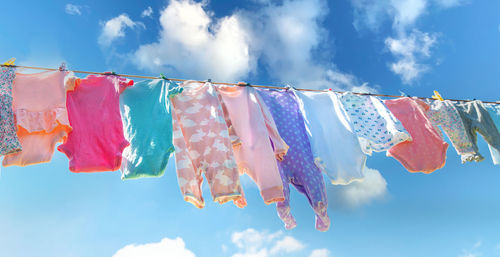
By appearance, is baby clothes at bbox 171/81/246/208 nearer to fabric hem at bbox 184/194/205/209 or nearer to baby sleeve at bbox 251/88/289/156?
fabric hem at bbox 184/194/205/209

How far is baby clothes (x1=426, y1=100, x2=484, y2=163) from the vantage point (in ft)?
14.5

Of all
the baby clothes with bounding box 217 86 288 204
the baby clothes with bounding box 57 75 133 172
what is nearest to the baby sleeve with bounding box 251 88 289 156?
the baby clothes with bounding box 217 86 288 204

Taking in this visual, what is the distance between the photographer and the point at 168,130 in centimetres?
307

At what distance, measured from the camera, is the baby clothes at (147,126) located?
2893 mm

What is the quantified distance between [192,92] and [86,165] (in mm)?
1110

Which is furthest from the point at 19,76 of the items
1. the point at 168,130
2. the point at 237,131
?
the point at 237,131

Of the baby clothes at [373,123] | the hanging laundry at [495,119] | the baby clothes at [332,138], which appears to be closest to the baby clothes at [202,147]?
the baby clothes at [332,138]

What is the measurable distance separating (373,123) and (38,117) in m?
3.17

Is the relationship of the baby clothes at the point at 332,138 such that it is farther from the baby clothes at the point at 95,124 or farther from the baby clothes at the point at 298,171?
the baby clothes at the point at 95,124

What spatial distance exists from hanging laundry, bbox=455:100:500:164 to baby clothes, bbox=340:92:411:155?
4.12 feet

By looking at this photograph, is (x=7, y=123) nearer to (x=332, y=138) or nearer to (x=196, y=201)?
(x=196, y=201)

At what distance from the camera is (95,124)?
3.14 metres

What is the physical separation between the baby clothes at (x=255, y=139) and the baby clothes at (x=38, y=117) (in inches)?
55.2

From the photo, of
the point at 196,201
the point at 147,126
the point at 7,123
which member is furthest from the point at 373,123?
the point at 7,123
